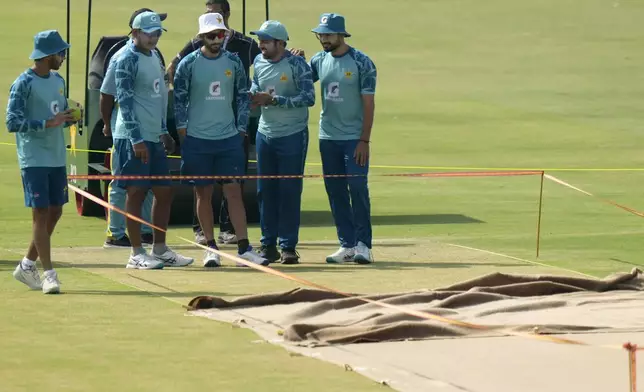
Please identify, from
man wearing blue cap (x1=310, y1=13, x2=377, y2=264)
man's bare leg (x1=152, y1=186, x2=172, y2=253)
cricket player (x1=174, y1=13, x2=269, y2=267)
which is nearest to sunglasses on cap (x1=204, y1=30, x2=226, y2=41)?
cricket player (x1=174, y1=13, x2=269, y2=267)

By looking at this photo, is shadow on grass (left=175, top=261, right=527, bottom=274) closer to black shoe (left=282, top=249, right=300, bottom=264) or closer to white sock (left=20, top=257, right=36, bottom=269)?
black shoe (left=282, top=249, right=300, bottom=264)

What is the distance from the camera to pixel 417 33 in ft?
129

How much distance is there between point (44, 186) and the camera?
1198 cm

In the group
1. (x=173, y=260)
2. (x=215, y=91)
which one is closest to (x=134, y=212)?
(x=173, y=260)

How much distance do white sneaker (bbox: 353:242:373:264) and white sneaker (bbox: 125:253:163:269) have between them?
5.63ft

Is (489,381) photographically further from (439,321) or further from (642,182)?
(642,182)

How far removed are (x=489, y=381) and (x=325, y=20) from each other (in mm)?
5786

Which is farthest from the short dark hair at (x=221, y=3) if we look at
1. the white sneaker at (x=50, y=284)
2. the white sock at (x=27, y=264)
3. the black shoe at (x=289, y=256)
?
the white sneaker at (x=50, y=284)

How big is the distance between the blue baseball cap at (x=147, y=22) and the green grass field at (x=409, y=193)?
6.33ft

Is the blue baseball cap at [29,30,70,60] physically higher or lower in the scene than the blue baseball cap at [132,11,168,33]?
lower

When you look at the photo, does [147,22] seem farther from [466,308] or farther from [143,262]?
[466,308]

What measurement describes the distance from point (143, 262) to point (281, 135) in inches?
65.3

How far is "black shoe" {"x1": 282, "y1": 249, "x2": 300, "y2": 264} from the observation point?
45.8ft

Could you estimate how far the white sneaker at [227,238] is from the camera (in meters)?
15.6
